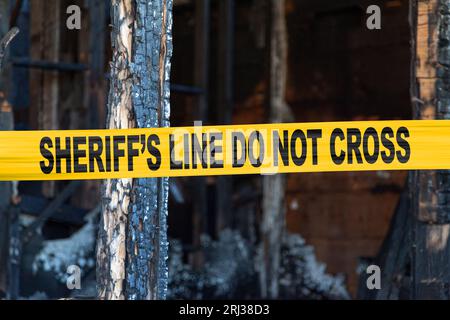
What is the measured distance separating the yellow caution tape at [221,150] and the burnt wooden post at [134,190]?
0.11 m

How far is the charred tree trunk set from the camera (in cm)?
1043

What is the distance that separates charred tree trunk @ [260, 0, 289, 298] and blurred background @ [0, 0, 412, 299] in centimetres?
3

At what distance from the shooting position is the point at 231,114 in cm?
1095

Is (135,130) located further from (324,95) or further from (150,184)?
(324,95)

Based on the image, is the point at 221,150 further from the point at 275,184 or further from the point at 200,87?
the point at 200,87

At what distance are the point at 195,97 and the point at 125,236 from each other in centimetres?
539

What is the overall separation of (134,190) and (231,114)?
565cm

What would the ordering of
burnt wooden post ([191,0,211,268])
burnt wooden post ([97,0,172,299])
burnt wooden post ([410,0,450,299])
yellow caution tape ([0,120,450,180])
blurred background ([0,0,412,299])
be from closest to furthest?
burnt wooden post ([97,0,172,299]) < yellow caution tape ([0,120,450,180]) < burnt wooden post ([410,0,450,299]) < blurred background ([0,0,412,299]) < burnt wooden post ([191,0,211,268])

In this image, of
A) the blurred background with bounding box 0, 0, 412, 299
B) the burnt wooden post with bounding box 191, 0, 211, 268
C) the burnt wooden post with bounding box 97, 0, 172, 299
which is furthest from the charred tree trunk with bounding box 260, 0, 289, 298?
the burnt wooden post with bounding box 97, 0, 172, 299

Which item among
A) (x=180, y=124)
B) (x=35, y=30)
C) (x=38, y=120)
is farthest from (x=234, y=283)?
(x=35, y=30)

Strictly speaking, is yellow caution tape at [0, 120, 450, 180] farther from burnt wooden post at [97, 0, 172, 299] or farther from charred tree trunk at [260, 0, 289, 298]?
charred tree trunk at [260, 0, 289, 298]

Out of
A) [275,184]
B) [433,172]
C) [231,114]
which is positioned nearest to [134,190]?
[433,172]

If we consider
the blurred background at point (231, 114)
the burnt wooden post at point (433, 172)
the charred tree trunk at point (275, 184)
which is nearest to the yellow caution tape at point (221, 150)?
the burnt wooden post at point (433, 172)

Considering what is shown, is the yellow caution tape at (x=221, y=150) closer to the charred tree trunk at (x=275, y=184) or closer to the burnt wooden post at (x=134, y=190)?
the burnt wooden post at (x=134, y=190)
